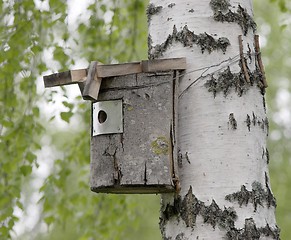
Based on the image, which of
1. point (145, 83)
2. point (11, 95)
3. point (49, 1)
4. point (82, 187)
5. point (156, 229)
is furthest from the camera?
point (156, 229)

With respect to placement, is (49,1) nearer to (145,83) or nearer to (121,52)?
(121,52)

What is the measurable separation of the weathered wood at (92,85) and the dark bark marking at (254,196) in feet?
1.77

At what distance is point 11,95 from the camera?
12.1ft

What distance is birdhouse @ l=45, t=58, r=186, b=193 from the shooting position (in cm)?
216

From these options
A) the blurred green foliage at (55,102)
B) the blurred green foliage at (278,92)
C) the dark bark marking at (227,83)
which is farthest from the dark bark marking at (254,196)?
the blurred green foliage at (278,92)

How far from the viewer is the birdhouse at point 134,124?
85.2 inches

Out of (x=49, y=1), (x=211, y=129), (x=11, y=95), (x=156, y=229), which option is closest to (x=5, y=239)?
(x=11, y=95)

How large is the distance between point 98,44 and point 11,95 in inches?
33.1

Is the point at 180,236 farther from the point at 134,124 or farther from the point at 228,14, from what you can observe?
the point at 228,14

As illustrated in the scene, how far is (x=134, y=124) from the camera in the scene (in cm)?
224

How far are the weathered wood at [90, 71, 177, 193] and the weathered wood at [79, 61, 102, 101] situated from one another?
0.07 meters

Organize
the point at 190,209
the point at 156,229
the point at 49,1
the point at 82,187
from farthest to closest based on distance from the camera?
1. the point at 156,229
2. the point at 82,187
3. the point at 49,1
4. the point at 190,209

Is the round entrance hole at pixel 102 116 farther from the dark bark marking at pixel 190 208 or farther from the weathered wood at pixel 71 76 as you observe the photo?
the dark bark marking at pixel 190 208

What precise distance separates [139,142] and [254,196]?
40 centimetres
